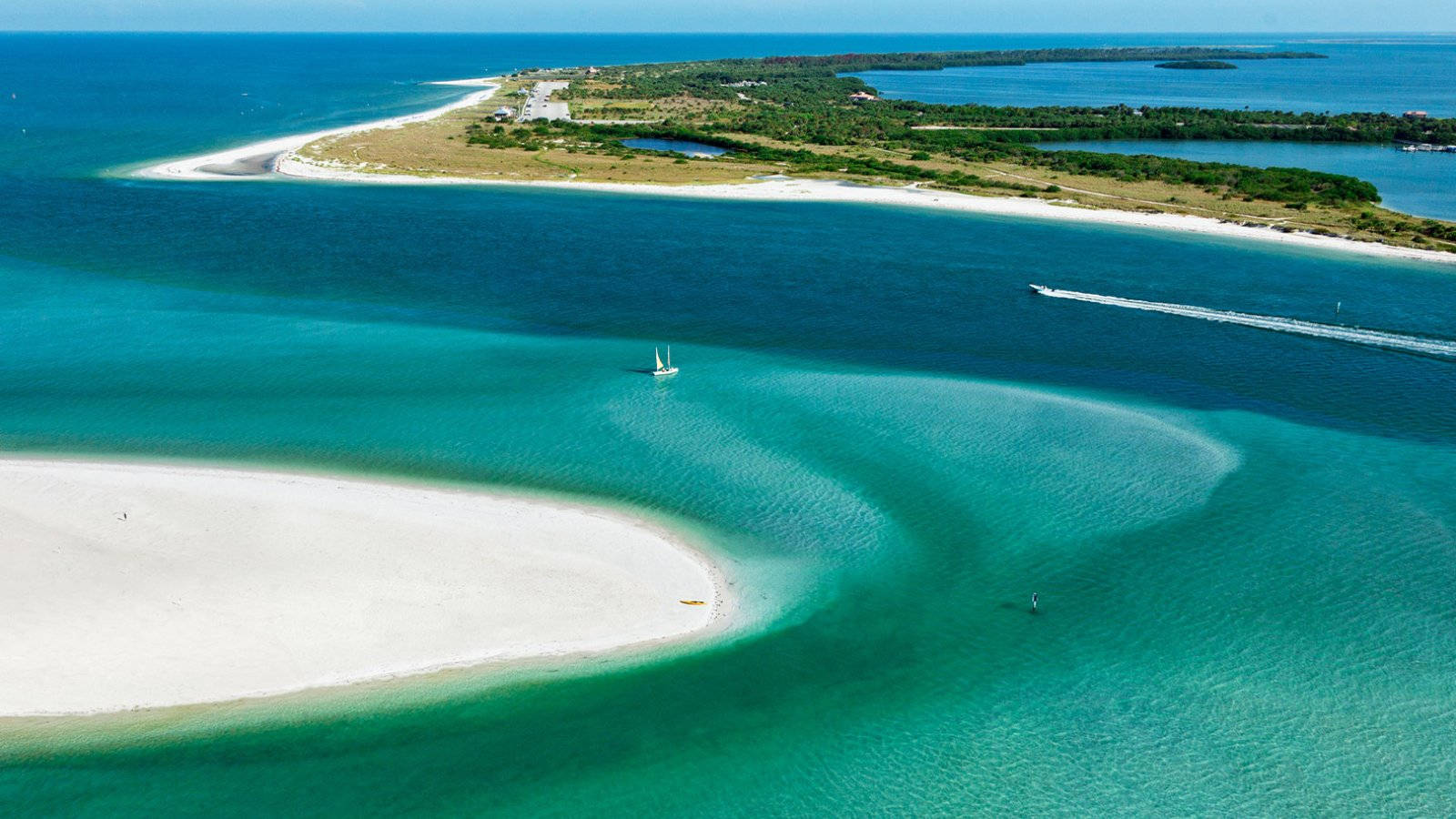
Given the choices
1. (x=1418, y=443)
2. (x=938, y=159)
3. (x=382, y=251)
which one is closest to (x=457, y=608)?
(x=1418, y=443)

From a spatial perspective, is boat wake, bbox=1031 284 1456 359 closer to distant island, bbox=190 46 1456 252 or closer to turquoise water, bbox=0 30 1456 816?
turquoise water, bbox=0 30 1456 816

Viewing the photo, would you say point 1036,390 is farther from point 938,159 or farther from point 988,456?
point 938,159

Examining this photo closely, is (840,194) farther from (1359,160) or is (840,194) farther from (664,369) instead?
(1359,160)

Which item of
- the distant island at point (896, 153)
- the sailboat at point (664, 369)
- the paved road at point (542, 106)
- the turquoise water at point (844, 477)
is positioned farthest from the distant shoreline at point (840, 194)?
the sailboat at point (664, 369)

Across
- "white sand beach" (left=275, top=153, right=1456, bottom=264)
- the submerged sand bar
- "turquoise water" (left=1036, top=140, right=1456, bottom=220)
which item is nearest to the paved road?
"white sand beach" (left=275, top=153, right=1456, bottom=264)

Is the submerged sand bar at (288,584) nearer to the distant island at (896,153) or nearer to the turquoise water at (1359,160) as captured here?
the distant island at (896,153)

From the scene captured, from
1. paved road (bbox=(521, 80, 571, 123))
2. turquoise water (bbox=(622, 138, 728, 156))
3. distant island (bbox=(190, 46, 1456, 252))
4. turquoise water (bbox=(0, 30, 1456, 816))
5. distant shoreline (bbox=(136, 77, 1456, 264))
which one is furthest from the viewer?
paved road (bbox=(521, 80, 571, 123))
